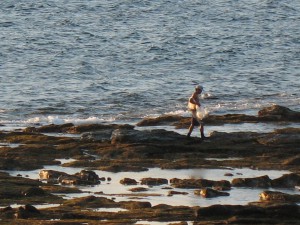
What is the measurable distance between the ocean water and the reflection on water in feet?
47.9

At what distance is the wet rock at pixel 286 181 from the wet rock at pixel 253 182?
0.18 m

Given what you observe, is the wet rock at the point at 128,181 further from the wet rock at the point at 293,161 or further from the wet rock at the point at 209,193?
the wet rock at the point at 293,161

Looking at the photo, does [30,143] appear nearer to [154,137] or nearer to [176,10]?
[154,137]

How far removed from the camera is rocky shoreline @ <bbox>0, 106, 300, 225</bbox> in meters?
25.1

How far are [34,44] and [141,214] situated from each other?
47008 millimetres

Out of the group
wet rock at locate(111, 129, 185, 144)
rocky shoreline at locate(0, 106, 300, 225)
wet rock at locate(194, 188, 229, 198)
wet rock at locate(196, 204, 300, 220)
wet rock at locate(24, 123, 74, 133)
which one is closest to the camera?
wet rock at locate(196, 204, 300, 220)

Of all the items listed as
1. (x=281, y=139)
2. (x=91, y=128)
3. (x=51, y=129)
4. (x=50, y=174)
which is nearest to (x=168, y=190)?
(x=50, y=174)

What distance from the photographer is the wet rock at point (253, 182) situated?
96.1 feet

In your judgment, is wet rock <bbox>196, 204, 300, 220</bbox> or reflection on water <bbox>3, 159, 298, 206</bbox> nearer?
wet rock <bbox>196, 204, 300, 220</bbox>

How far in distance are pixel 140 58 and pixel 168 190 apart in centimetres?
3841

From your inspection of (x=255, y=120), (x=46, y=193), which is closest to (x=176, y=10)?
(x=255, y=120)

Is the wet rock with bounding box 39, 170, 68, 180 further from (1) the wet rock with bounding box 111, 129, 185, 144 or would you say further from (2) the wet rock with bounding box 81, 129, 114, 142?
(2) the wet rock with bounding box 81, 129, 114, 142

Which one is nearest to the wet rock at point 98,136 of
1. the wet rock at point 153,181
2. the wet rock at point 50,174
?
the wet rock at point 50,174

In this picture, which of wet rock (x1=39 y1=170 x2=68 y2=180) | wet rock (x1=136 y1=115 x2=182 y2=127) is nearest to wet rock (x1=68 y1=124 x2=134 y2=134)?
wet rock (x1=136 y1=115 x2=182 y2=127)
